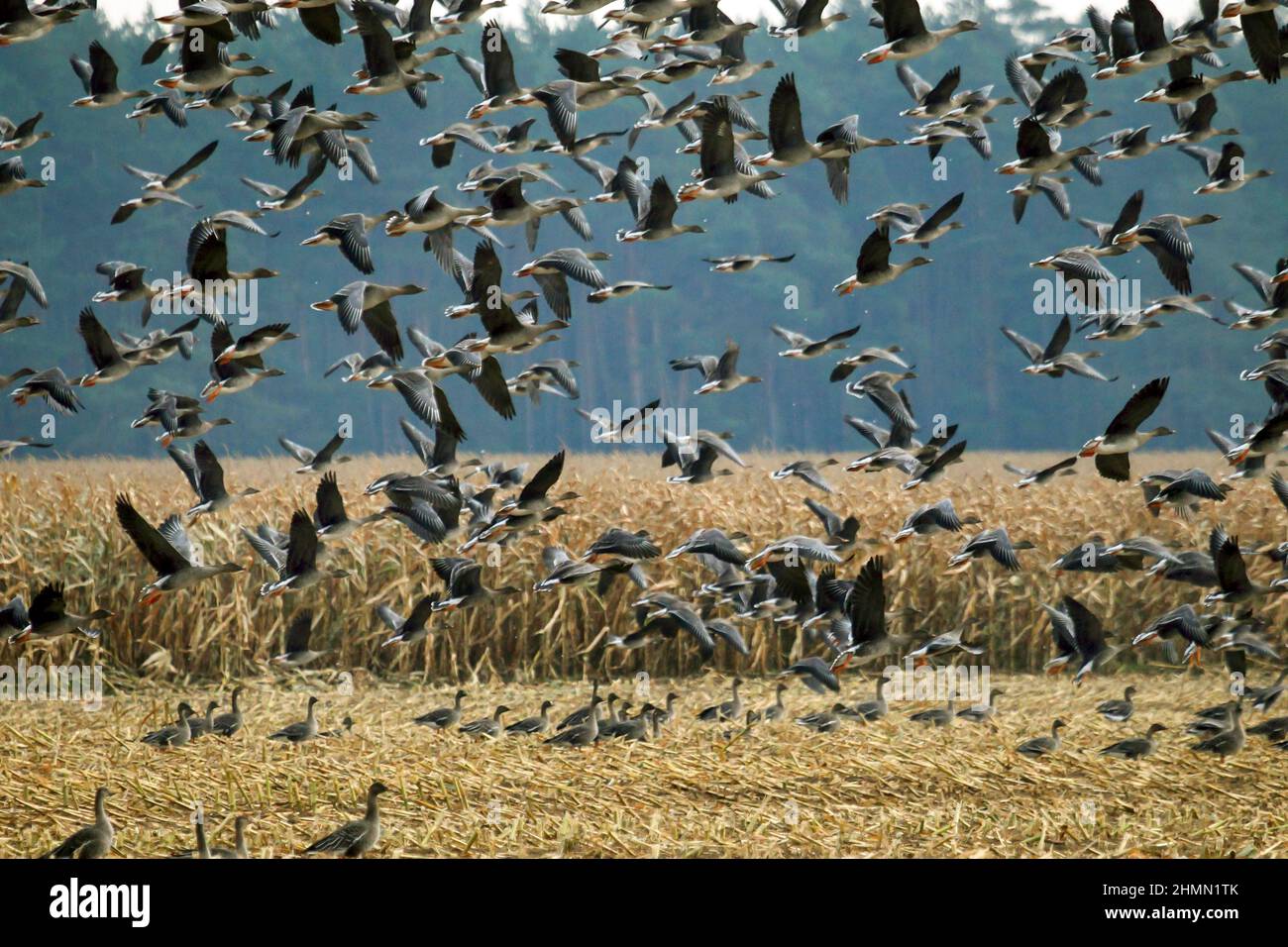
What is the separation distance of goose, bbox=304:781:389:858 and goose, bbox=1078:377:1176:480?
197 inches

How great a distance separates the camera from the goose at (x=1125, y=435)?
9273 millimetres

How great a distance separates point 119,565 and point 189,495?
2.21m

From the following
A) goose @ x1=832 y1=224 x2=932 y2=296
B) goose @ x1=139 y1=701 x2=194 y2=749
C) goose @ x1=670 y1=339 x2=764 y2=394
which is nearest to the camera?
goose @ x1=832 y1=224 x2=932 y2=296

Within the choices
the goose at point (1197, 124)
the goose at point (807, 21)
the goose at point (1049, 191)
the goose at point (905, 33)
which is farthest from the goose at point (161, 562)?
the goose at point (1197, 124)

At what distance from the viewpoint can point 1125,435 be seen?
9617 mm

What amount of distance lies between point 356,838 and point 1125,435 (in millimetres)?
5754

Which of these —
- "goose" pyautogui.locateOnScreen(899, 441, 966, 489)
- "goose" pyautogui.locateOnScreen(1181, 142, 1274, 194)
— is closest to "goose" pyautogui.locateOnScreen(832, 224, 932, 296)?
"goose" pyautogui.locateOnScreen(899, 441, 966, 489)

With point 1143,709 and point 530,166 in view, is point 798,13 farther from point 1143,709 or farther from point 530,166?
point 1143,709

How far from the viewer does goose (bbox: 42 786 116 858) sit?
736cm

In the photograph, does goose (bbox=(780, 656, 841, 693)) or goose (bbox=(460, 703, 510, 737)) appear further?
goose (bbox=(780, 656, 841, 693))

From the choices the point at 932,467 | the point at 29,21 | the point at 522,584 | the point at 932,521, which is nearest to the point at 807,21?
the point at 932,467

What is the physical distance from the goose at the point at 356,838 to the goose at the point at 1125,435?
502 centimetres

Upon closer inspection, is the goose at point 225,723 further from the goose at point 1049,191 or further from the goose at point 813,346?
the goose at point 1049,191

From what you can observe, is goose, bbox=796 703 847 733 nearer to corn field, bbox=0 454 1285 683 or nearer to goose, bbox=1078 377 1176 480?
corn field, bbox=0 454 1285 683
